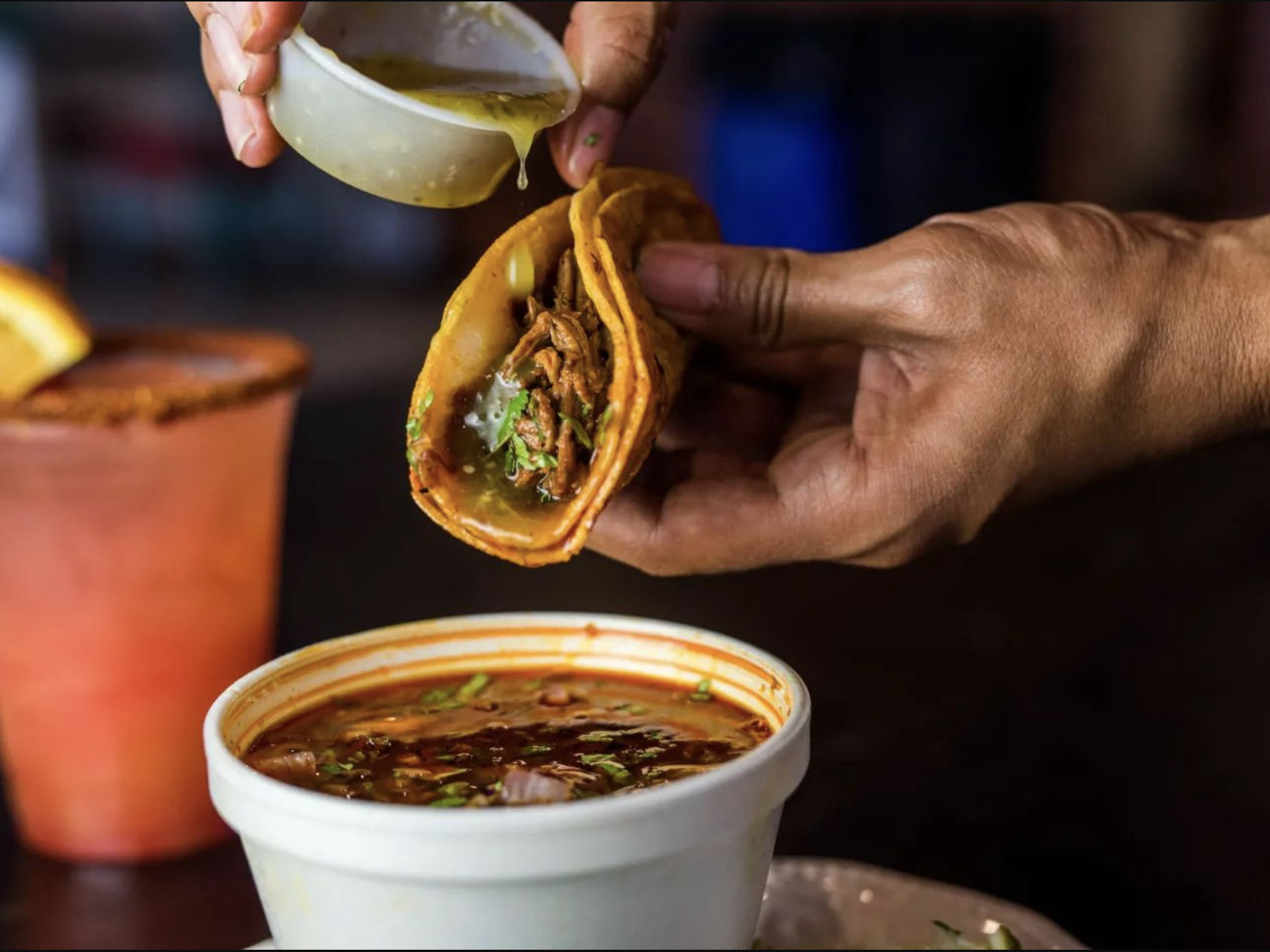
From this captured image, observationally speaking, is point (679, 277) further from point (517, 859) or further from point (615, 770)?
point (517, 859)

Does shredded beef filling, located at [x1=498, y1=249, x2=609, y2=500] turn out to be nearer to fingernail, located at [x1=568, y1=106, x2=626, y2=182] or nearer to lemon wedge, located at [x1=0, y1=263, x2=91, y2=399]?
fingernail, located at [x1=568, y1=106, x2=626, y2=182]

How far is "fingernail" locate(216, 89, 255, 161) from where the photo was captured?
149 cm

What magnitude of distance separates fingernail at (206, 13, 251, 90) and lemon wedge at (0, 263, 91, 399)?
2.12 ft

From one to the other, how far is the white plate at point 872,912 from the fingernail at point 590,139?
2.67 feet

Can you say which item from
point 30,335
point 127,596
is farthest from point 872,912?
point 30,335

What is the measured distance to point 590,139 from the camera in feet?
5.59

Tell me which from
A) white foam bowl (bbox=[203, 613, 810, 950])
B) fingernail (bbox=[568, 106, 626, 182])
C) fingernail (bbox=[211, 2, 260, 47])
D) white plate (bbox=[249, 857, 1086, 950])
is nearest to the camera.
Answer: white foam bowl (bbox=[203, 613, 810, 950])

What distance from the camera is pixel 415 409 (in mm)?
1299

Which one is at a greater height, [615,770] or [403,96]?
[403,96]

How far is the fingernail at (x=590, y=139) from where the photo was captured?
5.54 feet

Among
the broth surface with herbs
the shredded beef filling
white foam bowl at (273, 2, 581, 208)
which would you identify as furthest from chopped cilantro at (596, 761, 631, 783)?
white foam bowl at (273, 2, 581, 208)

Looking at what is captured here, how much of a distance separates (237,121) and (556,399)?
49 centimetres

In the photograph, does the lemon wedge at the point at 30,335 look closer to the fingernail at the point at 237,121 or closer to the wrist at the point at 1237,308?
the fingernail at the point at 237,121

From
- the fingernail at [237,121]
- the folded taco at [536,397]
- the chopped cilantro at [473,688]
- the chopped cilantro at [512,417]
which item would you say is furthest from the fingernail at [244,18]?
the chopped cilantro at [473,688]
